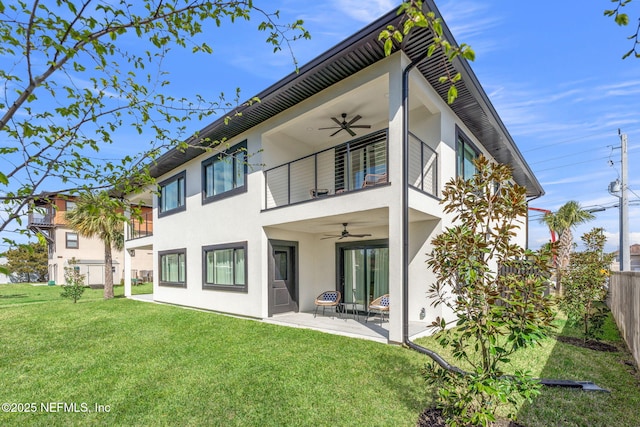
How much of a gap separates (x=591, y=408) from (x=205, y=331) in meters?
7.75

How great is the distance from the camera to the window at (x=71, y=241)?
1268 inches

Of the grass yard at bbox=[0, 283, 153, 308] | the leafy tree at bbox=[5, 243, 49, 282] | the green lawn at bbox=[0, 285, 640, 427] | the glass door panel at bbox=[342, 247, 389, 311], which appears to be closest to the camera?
the green lawn at bbox=[0, 285, 640, 427]

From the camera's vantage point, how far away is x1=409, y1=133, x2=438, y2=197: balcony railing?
8.04 m

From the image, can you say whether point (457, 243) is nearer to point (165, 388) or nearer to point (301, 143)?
point (165, 388)

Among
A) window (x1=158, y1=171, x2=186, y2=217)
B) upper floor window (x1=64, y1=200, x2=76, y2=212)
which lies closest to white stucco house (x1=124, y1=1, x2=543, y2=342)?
window (x1=158, y1=171, x2=186, y2=217)

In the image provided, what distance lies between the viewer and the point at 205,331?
866cm

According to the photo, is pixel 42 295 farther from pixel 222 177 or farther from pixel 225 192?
pixel 225 192

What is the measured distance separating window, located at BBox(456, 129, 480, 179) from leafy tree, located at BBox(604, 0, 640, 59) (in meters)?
7.33

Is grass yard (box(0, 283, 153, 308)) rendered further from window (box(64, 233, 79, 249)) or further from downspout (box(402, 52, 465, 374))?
downspout (box(402, 52, 465, 374))

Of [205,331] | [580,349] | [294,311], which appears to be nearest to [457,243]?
[580,349]

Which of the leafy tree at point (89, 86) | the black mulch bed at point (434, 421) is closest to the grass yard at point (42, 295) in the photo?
the leafy tree at point (89, 86)

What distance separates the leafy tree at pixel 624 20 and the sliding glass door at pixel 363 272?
8.24 meters

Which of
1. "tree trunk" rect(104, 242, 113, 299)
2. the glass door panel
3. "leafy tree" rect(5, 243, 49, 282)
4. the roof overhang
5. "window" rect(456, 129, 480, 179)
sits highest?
the roof overhang

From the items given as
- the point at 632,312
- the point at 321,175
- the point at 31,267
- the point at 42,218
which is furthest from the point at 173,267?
the point at 31,267
